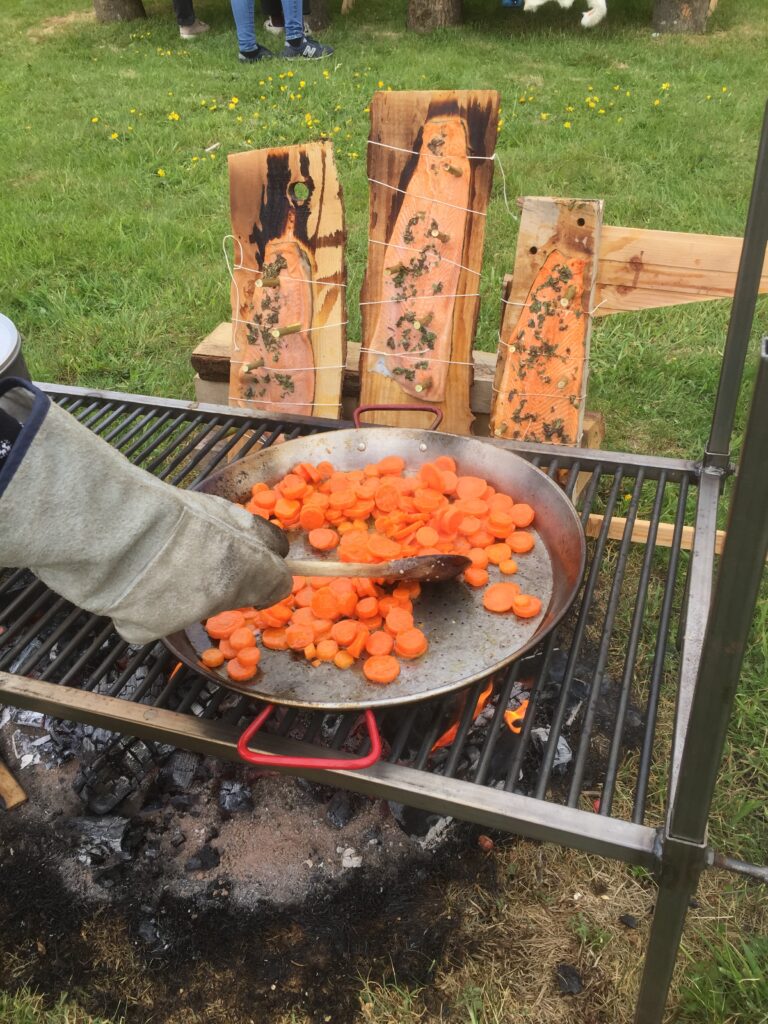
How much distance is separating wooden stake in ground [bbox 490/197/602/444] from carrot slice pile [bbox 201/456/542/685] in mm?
606

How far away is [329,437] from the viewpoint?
2.76 metres

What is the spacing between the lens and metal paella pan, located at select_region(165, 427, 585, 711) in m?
1.95

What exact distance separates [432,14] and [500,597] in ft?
33.9

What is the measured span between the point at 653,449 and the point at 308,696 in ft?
8.67

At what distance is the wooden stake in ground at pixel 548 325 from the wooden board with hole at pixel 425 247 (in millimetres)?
217

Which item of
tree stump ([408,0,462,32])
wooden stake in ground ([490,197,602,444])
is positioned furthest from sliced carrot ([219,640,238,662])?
tree stump ([408,0,462,32])

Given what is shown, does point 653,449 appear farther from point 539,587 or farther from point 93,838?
point 93,838

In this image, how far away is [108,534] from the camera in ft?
4.39

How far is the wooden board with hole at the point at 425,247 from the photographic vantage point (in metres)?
2.96

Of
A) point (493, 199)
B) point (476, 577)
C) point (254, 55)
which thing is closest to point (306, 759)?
point (476, 577)

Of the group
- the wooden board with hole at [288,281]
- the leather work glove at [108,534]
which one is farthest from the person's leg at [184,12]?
the leather work glove at [108,534]

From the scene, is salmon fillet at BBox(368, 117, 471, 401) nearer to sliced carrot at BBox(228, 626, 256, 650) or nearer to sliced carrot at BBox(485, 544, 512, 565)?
sliced carrot at BBox(485, 544, 512, 565)

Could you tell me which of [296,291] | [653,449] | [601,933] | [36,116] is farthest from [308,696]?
[36,116]

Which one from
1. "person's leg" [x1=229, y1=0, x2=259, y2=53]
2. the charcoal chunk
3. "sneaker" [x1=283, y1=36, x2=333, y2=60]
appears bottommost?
the charcoal chunk
